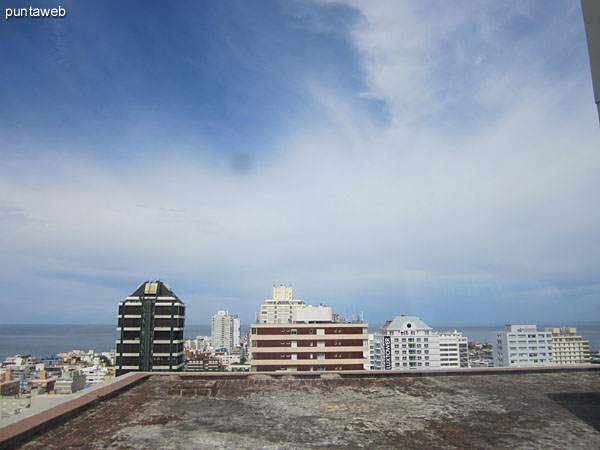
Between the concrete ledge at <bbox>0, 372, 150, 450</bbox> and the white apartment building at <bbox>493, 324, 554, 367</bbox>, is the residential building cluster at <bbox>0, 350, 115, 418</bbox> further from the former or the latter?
the white apartment building at <bbox>493, 324, 554, 367</bbox>

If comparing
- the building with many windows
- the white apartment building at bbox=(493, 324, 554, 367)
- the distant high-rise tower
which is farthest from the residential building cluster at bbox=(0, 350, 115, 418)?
the white apartment building at bbox=(493, 324, 554, 367)

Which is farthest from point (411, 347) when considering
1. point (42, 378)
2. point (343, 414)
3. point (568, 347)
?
point (343, 414)

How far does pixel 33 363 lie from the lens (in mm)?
120688

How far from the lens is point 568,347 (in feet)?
302

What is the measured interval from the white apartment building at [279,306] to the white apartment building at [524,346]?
49448 mm

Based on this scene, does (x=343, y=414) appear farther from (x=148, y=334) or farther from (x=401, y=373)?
(x=148, y=334)

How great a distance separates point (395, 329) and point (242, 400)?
84.2 meters

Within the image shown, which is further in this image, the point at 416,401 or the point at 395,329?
the point at 395,329

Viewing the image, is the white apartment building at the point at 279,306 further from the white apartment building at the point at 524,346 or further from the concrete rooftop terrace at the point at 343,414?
the concrete rooftop terrace at the point at 343,414

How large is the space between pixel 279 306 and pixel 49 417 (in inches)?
4277

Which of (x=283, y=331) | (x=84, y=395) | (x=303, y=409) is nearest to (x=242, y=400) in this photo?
(x=303, y=409)

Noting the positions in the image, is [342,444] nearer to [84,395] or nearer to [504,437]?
[504,437]

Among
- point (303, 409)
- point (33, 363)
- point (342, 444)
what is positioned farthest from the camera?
point (33, 363)

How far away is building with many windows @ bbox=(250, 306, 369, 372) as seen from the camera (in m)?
46.3
